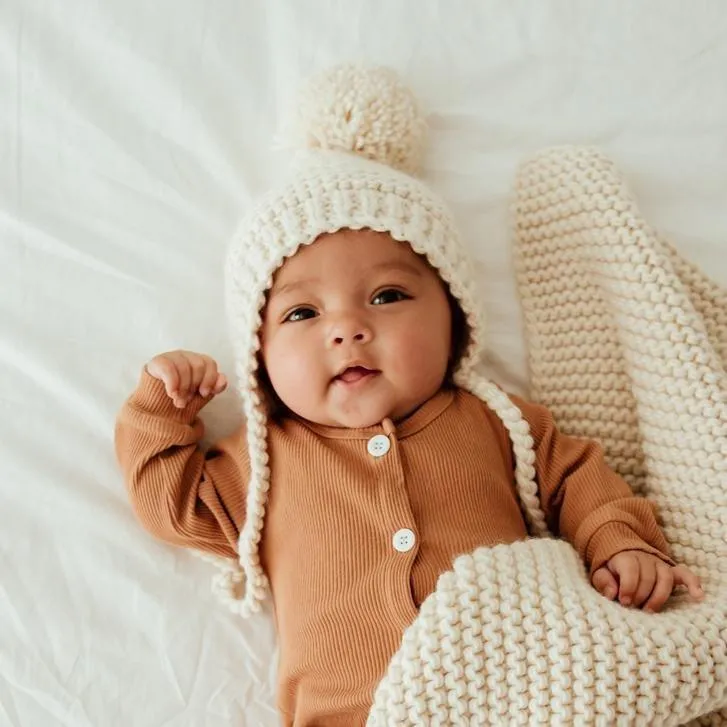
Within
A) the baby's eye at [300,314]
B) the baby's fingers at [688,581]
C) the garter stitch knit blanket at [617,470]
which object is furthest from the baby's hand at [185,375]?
the baby's fingers at [688,581]

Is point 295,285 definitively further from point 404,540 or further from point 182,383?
point 404,540

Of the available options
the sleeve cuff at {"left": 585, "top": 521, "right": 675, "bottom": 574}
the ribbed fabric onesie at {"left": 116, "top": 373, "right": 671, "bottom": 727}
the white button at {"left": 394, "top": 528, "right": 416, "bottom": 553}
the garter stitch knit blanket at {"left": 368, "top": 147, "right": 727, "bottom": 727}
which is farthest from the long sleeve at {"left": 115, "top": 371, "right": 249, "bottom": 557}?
the sleeve cuff at {"left": 585, "top": 521, "right": 675, "bottom": 574}

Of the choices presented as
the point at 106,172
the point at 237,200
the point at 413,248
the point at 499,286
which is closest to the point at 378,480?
the point at 413,248

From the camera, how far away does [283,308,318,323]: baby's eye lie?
51.3 inches

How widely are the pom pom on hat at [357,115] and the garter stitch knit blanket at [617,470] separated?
23cm

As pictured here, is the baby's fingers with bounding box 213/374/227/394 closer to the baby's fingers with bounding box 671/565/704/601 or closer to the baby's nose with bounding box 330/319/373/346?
the baby's nose with bounding box 330/319/373/346

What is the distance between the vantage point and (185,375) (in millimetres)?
1319

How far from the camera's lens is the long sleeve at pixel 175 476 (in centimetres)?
130

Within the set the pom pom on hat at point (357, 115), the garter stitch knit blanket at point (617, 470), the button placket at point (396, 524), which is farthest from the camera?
the pom pom on hat at point (357, 115)

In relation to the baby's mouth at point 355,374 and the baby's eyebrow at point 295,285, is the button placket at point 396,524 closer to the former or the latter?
the baby's mouth at point 355,374

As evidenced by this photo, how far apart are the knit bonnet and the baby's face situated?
0.08 feet

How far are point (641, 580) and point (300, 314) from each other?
589 millimetres

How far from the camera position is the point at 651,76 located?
62.1 inches

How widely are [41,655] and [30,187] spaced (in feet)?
2.39
